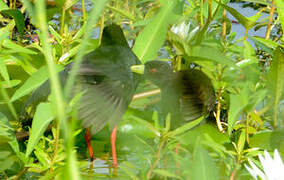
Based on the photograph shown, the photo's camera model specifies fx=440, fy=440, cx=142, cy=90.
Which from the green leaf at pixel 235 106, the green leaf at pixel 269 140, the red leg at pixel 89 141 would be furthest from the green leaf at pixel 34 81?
the green leaf at pixel 269 140

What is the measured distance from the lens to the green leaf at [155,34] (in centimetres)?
61

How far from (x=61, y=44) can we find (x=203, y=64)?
227mm

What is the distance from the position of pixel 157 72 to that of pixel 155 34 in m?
0.07

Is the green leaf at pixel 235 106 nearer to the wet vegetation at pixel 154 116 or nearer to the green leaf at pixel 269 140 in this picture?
the wet vegetation at pixel 154 116

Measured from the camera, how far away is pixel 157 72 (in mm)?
567

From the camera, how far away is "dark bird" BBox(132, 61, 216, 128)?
56cm

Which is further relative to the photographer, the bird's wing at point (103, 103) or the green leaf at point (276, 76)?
the green leaf at point (276, 76)

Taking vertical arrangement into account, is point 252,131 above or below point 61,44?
below

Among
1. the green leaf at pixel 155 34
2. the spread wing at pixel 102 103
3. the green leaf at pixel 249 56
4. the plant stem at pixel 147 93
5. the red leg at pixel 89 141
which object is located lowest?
the red leg at pixel 89 141

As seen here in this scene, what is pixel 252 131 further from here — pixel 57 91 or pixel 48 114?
pixel 57 91

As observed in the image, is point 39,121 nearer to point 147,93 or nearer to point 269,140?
point 147,93

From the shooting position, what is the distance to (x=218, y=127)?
0.75 meters

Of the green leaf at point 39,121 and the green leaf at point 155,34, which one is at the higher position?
the green leaf at point 155,34

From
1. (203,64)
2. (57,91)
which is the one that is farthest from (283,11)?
(57,91)
